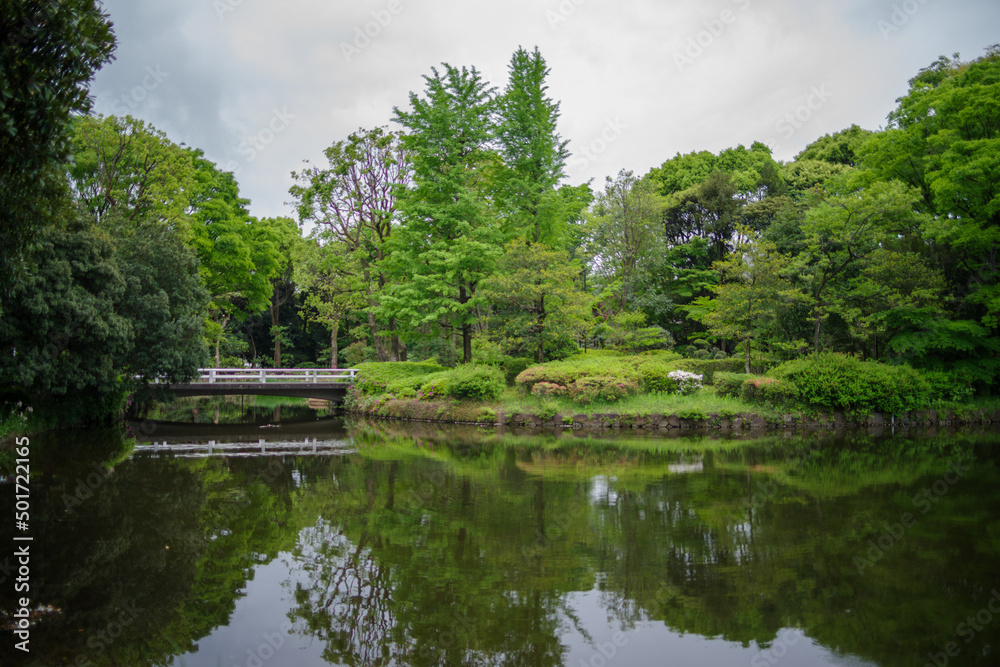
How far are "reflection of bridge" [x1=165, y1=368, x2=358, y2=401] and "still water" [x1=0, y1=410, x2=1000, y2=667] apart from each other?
1269 cm

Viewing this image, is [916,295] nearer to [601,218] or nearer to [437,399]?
[601,218]

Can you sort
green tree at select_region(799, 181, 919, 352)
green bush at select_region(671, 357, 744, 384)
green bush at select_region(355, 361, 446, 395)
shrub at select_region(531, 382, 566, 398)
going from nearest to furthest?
green tree at select_region(799, 181, 919, 352) → shrub at select_region(531, 382, 566, 398) → green bush at select_region(671, 357, 744, 384) → green bush at select_region(355, 361, 446, 395)

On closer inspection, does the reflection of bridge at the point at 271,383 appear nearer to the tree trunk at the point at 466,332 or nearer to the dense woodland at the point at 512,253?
the dense woodland at the point at 512,253

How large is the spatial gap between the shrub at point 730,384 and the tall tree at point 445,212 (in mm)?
9542

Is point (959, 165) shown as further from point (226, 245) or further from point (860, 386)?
point (226, 245)

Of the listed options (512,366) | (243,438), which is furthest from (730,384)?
(243,438)

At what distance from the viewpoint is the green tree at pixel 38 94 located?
220 inches

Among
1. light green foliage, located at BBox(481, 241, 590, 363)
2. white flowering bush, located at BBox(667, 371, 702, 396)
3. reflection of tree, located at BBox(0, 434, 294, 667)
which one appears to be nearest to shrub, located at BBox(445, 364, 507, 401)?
light green foliage, located at BBox(481, 241, 590, 363)

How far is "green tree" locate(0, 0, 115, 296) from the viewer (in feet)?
18.3

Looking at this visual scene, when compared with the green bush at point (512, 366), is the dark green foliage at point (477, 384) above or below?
below

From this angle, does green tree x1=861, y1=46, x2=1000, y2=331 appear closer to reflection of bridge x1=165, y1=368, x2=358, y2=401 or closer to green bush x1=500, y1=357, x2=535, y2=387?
green bush x1=500, y1=357, x2=535, y2=387

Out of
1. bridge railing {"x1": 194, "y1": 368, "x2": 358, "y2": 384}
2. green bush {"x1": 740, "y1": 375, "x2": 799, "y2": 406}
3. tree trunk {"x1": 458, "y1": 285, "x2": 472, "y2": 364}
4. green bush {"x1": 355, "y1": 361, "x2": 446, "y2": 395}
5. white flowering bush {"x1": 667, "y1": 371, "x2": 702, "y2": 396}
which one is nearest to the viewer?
green bush {"x1": 740, "y1": 375, "x2": 799, "y2": 406}

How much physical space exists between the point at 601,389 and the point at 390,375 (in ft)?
32.1

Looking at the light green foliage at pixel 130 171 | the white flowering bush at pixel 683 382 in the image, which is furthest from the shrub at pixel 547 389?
the light green foliage at pixel 130 171
